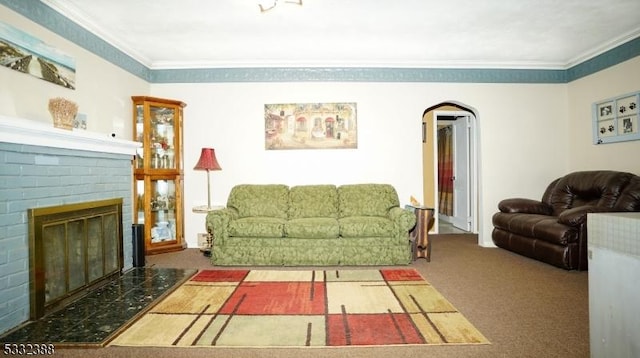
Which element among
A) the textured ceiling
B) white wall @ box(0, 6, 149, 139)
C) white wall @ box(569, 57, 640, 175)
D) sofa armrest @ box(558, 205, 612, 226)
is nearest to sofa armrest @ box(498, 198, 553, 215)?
sofa armrest @ box(558, 205, 612, 226)

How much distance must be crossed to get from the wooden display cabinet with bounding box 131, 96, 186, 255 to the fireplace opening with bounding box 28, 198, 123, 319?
3.07 ft

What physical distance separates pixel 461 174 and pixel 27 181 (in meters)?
6.24

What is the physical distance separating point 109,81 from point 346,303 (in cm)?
365

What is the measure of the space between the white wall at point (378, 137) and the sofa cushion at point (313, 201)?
13.4 inches

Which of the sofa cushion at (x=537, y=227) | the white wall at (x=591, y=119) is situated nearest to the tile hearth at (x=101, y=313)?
the sofa cushion at (x=537, y=227)

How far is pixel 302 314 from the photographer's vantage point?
2.46 meters

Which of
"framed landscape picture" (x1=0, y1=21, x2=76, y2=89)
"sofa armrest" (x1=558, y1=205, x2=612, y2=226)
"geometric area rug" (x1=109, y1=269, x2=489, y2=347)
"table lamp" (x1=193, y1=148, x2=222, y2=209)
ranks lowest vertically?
"geometric area rug" (x1=109, y1=269, x2=489, y2=347)

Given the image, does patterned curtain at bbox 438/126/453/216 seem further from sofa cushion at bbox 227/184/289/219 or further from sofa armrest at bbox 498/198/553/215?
sofa cushion at bbox 227/184/289/219

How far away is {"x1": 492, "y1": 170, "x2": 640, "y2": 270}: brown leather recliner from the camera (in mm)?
3496

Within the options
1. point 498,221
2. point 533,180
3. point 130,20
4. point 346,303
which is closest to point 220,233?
point 346,303

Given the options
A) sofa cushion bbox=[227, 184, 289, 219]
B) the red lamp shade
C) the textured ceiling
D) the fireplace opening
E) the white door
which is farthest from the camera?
the white door

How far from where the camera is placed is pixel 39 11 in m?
2.94

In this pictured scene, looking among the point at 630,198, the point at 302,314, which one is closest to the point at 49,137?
the point at 302,314

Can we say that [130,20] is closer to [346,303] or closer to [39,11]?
[39,11]
